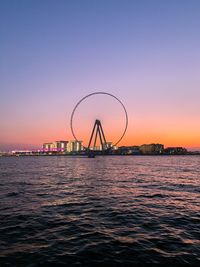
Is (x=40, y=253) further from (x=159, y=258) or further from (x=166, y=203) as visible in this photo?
(x=166, y=203)

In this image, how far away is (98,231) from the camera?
16375mm

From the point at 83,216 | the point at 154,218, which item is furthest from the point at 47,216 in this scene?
the point at 154,218

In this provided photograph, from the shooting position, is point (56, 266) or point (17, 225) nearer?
point (56, 266)

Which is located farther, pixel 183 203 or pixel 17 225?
pixel 183 203

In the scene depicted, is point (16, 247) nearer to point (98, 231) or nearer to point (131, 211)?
point (98, 231)

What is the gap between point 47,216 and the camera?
20.1 m

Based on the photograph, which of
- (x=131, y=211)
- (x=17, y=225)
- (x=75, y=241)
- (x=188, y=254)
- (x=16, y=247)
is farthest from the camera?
(x=131, y=211)

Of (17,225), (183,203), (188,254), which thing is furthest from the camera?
(183,203)

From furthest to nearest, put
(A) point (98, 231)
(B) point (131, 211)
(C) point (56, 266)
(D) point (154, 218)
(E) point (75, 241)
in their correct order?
1. (B) point (131, 211)
2. (D) point (154, 218)
3. (A) point (98, 231)
4. (E) point (75, 241)
5. (C) point (56, 266)

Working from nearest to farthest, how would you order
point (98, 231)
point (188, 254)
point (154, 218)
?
point (188, 254) → point (98, 231) → point (154, 218)

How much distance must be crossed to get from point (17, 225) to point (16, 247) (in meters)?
4.55

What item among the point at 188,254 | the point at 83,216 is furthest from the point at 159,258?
the point at 83,216

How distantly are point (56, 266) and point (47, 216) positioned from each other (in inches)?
360

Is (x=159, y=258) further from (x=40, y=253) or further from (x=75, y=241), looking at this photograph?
(x=40, y=253)
